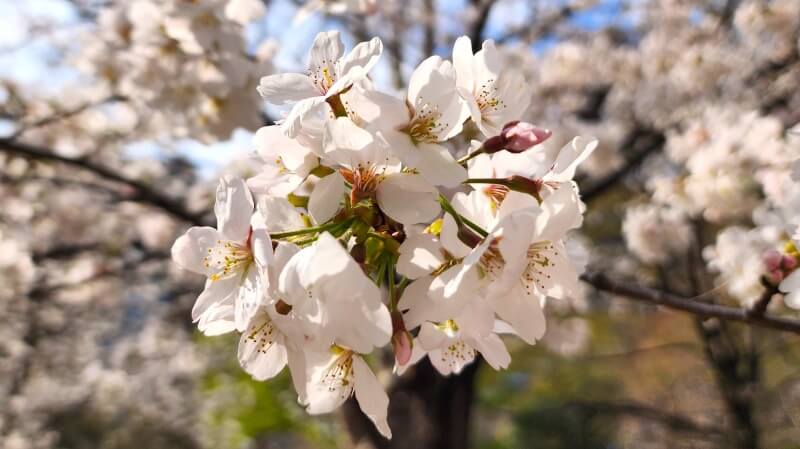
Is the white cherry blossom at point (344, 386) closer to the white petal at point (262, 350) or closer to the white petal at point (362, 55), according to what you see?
the white petal at point (262, 350)

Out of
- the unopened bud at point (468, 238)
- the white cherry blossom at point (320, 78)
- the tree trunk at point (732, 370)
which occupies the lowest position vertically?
the tree trunk at point (732, 370)

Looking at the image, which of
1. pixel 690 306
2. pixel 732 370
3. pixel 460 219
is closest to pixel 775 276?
pixel 690 306

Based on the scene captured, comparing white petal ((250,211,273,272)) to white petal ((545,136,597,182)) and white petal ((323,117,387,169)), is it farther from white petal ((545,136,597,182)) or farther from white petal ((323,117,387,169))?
white petal ((545,136,597,182))

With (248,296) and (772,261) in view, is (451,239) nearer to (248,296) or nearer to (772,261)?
(248,296)

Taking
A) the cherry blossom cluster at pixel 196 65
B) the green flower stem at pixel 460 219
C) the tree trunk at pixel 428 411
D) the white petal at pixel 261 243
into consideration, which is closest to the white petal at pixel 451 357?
the green flower stem at pixel 460 219

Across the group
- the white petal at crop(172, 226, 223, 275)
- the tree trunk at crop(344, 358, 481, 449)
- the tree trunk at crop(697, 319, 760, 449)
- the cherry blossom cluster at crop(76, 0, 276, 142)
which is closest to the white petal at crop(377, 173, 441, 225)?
the white petal at crop(172, 226, 223, 275)

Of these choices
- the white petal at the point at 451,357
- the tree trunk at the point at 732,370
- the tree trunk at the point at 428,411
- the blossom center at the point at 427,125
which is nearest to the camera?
the blossom center at the point at 427,125

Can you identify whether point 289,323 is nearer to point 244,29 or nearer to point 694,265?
point 244,29
